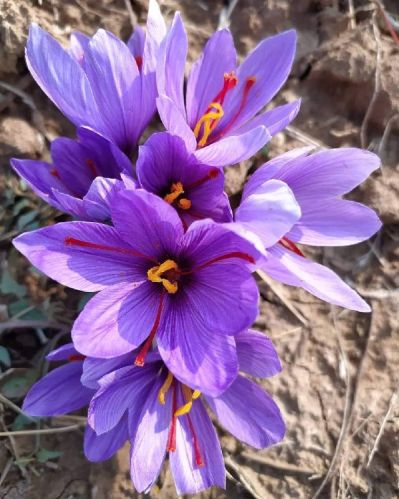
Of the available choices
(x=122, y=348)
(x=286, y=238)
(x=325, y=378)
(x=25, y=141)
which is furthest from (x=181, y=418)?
(x=25, y=141)

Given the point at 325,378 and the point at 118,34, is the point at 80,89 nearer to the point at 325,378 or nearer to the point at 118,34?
the point at 118,34

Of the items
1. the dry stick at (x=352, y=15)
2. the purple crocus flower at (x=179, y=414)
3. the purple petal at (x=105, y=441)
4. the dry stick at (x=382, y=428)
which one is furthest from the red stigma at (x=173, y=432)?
the dry stick at (x=352, y=15)

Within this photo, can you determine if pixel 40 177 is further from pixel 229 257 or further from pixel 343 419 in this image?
pixel 343 419

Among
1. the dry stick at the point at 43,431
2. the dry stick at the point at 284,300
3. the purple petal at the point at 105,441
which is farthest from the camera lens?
the dry stick at the point at 284,300

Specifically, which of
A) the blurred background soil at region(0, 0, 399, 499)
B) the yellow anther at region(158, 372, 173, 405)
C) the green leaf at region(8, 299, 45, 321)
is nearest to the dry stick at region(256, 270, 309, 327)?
the blurred background soil at region(0, 0, 399, 499)

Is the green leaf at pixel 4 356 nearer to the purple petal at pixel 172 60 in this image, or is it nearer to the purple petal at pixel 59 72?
the purple petal at pixel 59 72

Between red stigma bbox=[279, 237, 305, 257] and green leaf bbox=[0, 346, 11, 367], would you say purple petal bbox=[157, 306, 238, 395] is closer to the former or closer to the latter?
red stigma bbox=[279, 237, 305, 257]
